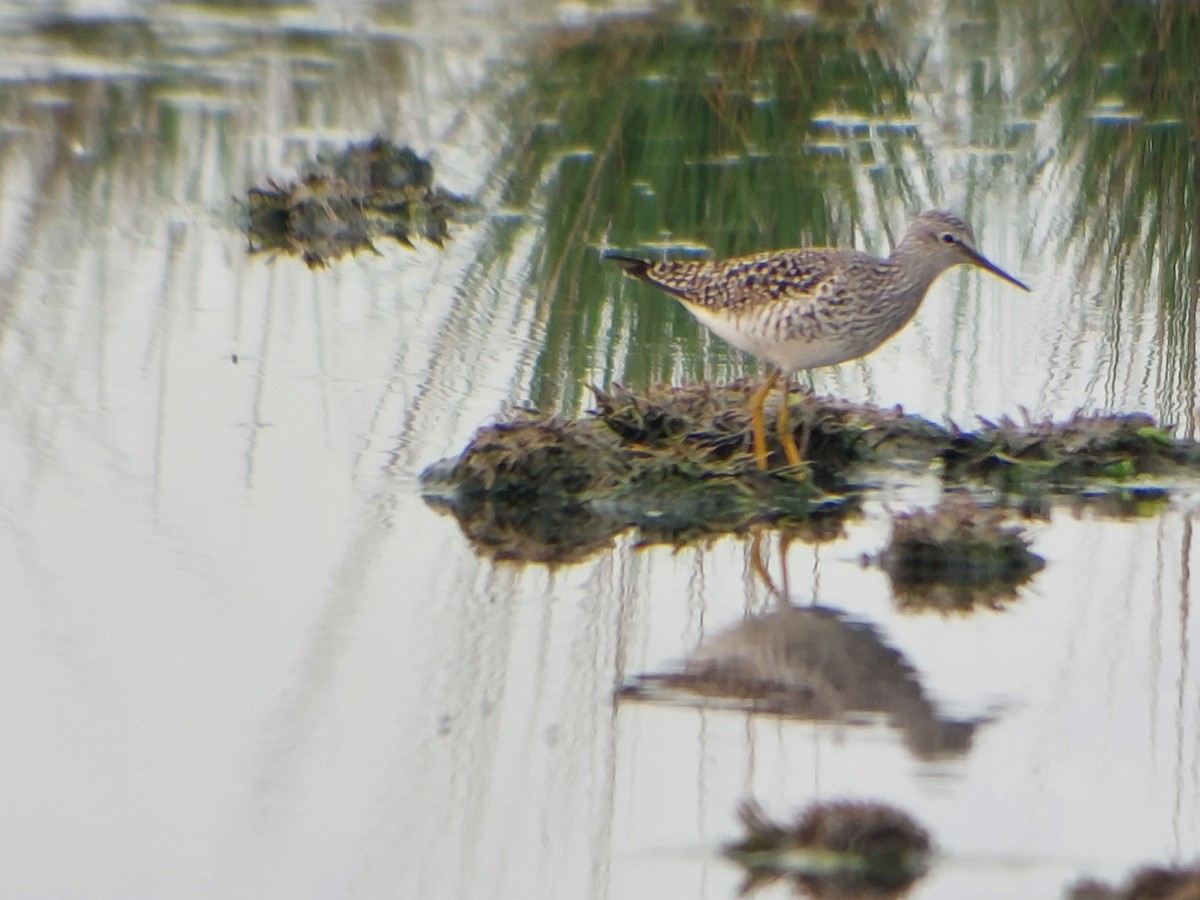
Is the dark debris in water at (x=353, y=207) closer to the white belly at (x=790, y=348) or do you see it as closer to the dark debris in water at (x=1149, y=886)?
the white belly at (x=790, y=348)

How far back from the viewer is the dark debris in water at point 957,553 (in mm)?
5680

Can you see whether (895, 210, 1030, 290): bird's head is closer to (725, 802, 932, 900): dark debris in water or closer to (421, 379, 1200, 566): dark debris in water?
(421, 379, 1200, 566): dark debris in water

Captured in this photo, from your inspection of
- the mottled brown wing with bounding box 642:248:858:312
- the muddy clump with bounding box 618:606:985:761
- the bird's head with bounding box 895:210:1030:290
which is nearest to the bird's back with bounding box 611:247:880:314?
the mottled brown wing with bounding box 642:248:858:312

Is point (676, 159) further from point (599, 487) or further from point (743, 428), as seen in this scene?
point (599, 487)

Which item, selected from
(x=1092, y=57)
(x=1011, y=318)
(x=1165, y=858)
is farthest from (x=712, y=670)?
(x=1092, y=57)

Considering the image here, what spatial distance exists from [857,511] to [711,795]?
2264mm

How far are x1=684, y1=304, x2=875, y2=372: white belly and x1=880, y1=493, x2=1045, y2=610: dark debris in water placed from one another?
110 centimetres

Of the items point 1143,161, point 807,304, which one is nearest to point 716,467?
point 807,304

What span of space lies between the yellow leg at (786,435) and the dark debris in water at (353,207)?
306 cm

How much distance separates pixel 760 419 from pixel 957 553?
1107 mm

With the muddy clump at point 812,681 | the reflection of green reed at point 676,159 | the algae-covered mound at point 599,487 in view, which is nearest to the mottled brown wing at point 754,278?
the reflection of green reed at point 676,159

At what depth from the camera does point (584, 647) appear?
16.7ft

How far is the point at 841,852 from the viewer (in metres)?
3.90

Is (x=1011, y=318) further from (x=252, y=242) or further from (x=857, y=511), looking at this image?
(x=252, y=242)
